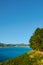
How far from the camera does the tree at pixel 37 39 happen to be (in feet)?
192

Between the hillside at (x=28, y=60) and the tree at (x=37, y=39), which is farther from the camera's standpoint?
the tree at (x=37, y=39)

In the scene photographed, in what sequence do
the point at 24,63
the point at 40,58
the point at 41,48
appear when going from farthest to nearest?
the point at 41,48, the point at 40,58, the point at 24,63

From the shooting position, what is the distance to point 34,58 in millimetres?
48000

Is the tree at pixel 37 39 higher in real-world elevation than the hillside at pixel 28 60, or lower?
higher

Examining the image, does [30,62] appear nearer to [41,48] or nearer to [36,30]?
[41,48]

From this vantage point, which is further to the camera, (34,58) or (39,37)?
(39,37)

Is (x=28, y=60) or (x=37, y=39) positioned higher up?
(x=37, y=39)

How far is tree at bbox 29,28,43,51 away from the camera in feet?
192

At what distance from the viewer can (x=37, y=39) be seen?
5856 centimetres

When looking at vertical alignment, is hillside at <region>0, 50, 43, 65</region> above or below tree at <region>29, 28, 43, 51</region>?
below

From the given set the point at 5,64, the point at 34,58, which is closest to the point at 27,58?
the point at 34,58

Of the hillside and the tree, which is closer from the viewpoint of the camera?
the hillside

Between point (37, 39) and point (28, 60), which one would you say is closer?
point (28, 60)

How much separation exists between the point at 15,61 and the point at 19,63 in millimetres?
1939
